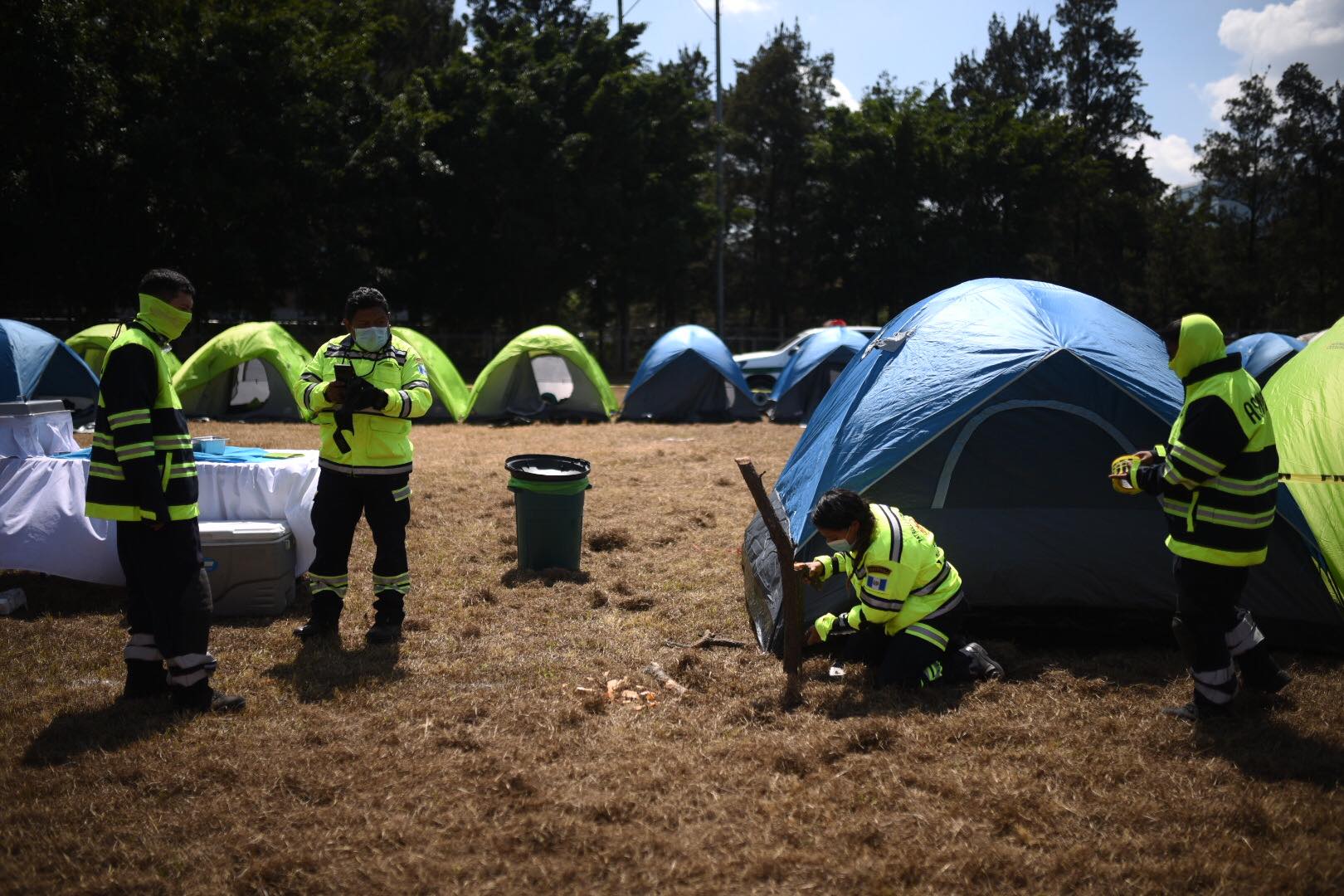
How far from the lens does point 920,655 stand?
15.4 feet

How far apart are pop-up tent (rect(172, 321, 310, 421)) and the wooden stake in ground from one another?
12.6 meters

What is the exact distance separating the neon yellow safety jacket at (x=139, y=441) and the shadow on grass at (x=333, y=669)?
989 millimetres

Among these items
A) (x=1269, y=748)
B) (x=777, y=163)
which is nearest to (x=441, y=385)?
(x=1269, y=748)

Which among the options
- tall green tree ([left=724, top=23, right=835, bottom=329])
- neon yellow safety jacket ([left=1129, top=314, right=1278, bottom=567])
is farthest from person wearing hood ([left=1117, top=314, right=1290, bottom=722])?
tall green tree ([left=724, top=23, right=835, bottom=329])

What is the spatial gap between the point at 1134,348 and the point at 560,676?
373 centimetres

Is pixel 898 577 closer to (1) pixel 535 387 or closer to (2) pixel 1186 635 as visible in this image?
(2) pixel 1186 635

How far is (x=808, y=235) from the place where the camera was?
115ft

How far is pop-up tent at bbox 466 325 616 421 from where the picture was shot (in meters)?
16.6

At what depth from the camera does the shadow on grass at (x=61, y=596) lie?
5.92 meters

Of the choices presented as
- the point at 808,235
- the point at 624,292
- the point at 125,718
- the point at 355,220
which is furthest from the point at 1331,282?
the point at 125,718

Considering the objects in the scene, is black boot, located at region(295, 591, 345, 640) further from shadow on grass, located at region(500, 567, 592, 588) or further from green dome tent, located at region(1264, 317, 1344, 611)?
green dome tent, located at region(1264, 317, 1344, 611)

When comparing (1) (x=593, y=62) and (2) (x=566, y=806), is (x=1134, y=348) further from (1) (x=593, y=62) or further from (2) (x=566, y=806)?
(1) (x=593, y=62)

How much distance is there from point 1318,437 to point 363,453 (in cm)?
520

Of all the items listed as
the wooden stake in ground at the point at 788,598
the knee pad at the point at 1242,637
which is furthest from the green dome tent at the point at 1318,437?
the wooden stake in ground at the point at 788,598
